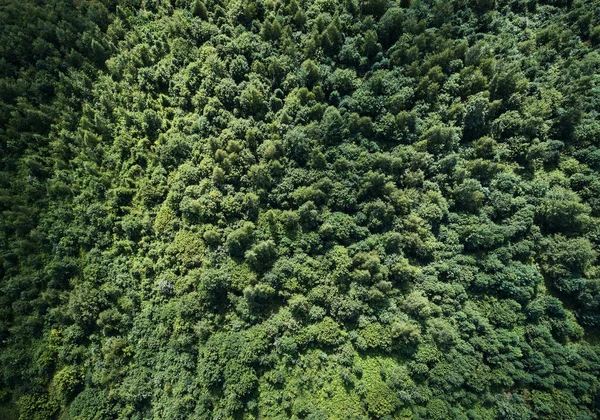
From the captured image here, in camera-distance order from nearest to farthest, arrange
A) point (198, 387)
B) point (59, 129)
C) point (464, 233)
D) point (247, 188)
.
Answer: point (198, 387)
point (464, 233)
point (247, 188)
point (59, 129)

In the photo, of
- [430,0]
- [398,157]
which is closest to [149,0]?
[430,0]

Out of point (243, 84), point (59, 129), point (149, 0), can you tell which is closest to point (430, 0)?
point (243, 84)

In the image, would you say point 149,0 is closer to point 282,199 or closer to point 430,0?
point 282,199

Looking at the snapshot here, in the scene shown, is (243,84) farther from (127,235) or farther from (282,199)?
(127,235)

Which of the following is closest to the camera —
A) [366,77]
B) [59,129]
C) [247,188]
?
[247,188]

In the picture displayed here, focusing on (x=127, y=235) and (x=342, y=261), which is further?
(x=127, y=235)

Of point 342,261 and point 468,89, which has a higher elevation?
point 468,89

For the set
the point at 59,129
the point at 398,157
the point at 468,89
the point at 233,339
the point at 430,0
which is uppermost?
the point at 430,0
